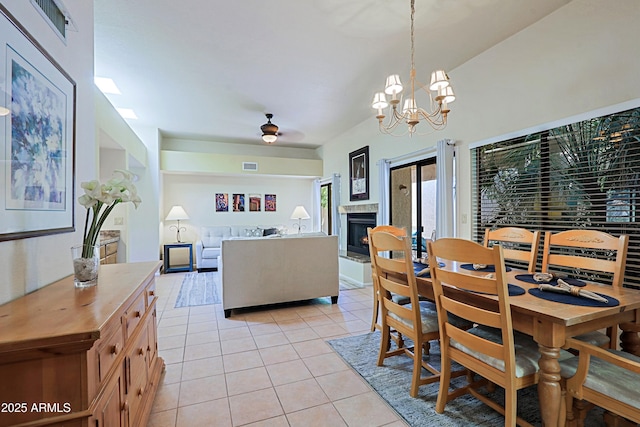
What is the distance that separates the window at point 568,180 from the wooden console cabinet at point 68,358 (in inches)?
122

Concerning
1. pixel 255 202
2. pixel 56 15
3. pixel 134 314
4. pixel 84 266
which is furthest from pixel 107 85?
pixel 255 202

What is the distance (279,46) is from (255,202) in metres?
4.88

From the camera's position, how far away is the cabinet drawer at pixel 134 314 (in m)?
1.37

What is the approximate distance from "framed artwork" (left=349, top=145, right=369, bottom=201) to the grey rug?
338 cm

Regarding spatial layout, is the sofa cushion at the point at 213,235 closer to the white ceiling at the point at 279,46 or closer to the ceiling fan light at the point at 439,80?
the white ceiling at the point at 279,46

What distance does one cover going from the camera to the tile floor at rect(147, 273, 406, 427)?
5.86ft

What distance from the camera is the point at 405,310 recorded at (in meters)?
1.98

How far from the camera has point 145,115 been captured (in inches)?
192

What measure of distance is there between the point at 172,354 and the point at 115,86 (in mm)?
3366

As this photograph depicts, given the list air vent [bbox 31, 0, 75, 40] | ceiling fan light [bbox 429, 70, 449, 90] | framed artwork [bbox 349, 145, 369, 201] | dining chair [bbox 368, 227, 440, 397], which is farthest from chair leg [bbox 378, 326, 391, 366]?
framed artwork [bbox 349, 145, 369, 201]

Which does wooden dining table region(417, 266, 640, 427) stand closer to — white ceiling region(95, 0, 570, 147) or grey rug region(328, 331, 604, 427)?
grey rug region(328, 331, 604, 427)

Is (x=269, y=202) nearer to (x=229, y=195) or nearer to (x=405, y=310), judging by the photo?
(x=229, y=195)

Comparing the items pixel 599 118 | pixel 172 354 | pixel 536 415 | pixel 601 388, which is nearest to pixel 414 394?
pixel 536 415

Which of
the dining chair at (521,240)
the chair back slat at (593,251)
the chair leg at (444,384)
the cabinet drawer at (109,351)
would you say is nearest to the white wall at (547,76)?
the dining chair at (521,240)
